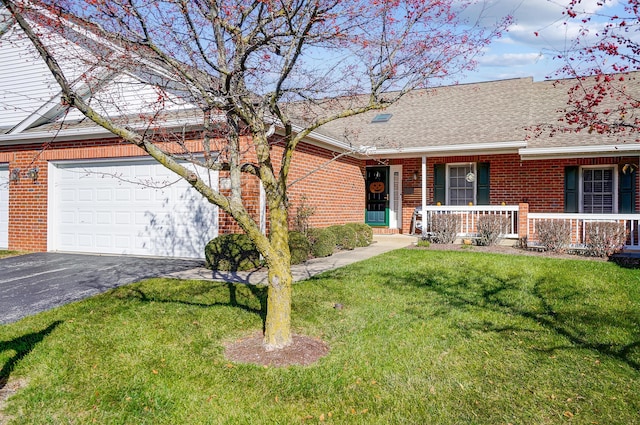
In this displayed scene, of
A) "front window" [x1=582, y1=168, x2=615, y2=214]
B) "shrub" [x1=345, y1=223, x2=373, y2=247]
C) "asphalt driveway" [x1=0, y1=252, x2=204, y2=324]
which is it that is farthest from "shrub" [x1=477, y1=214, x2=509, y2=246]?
"asphalt driveway" [x1=0, y1=252, x2=204, y2=324]

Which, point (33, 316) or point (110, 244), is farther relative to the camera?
point (110, 244)

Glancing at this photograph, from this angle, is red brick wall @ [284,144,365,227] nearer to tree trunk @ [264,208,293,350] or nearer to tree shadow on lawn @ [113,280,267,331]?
tree shadow on lawn @ [113,280,267,331]

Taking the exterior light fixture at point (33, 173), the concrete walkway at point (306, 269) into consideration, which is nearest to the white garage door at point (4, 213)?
the exterior light fixture at point (33, 173)

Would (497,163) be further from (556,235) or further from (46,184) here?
(46,184)

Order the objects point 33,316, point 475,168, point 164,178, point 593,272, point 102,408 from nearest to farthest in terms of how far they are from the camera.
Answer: point 102,408 → point 33,316 → point 593,272 → point 164,178 → point 475,168

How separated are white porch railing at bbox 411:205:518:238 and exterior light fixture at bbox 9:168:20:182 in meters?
10.9

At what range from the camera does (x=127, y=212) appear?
38.8ft

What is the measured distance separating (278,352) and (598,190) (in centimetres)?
1149

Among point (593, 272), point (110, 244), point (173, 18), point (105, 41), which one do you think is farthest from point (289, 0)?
point (110, 244)

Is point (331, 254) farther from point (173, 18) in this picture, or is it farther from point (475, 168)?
point (173, 18)

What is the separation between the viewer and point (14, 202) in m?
13.0

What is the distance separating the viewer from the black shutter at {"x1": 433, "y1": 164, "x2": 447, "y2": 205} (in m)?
14.8

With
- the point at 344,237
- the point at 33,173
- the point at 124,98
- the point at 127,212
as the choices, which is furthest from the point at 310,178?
the point at 33,173

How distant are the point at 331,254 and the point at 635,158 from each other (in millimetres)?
8225
